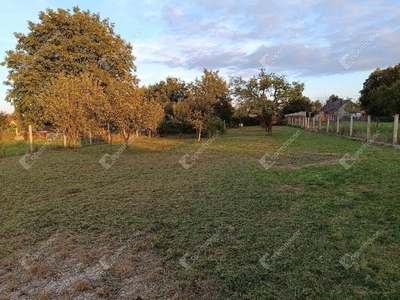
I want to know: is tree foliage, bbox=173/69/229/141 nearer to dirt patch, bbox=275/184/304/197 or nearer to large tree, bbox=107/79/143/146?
large tree, bbox=107/79/143/146

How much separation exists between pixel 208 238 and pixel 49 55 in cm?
2203

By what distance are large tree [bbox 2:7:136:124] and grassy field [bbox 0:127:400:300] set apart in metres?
16.9

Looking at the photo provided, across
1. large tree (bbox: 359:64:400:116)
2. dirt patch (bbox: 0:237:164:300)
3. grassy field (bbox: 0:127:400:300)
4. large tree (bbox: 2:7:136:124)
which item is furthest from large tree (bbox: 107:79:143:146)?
large tree (bbox: 359:64:400:116)

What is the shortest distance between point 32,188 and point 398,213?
283 inches

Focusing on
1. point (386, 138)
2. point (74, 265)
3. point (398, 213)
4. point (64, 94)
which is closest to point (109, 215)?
point (74, 265)

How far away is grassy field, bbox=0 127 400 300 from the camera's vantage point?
2342 mm

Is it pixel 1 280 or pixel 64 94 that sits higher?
pixel 64 94

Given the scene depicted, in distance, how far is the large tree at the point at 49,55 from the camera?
20000 mm

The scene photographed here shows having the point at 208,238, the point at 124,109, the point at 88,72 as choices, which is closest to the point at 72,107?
the point at 124,109

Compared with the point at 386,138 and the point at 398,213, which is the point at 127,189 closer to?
the point at 398,213

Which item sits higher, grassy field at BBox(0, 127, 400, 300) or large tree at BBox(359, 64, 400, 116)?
large tree at BBox(359, 64, 400, 116)

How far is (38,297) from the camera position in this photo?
2.26 m

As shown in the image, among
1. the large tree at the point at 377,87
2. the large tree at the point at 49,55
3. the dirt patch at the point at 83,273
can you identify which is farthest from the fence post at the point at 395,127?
the large tree at the point at 49,55

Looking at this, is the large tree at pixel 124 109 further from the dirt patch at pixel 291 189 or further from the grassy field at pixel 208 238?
the dirt patch at pixel 291 189
